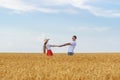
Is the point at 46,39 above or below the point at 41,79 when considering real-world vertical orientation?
above

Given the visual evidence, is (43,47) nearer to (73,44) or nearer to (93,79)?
(73,44)

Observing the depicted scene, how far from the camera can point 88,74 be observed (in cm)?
848

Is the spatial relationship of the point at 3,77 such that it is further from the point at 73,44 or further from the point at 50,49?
the point at 50,49

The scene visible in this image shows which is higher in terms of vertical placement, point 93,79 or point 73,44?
point 73,44

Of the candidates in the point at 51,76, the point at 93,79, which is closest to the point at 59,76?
the point at 51,76

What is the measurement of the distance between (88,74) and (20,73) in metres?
1.53

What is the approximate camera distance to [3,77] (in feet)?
26.8

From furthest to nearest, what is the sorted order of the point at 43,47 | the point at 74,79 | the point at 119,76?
the point at 43,47
the point at 119,76
the point at 74,79

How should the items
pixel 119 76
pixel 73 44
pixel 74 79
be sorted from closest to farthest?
pixel 74 79 → pixel 119 76 → pixel 73 44

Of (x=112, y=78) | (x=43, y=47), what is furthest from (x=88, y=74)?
(x=43, y=47)

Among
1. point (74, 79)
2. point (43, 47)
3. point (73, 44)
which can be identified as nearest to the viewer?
point (74, 79)

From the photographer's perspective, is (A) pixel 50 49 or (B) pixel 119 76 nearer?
(B) pixel 119 76

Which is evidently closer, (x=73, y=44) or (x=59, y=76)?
(x=59, y=76)

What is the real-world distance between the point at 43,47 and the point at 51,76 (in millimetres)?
7359
